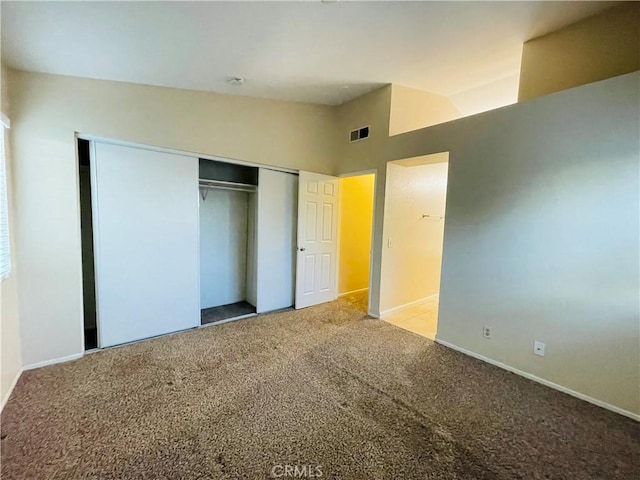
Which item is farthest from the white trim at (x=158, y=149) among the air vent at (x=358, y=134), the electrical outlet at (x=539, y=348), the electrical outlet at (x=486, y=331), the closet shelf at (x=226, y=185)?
the electrical outlet at (x=539, y=348)

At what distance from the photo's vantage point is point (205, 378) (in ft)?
8.03

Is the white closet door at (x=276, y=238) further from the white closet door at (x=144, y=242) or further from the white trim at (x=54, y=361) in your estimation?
the white trim at (x=54, y=361)

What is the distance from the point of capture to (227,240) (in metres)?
4.27

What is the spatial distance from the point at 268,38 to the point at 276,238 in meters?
2.45

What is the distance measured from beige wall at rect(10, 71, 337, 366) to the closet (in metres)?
0.19

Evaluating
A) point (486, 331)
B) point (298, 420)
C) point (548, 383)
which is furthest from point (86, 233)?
point (548, 383)

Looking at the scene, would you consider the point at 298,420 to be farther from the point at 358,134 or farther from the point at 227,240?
the point at 358,134

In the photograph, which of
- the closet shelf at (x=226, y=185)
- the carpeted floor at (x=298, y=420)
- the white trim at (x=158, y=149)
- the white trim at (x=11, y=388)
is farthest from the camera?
the closet shelf at (x=226, y=185)

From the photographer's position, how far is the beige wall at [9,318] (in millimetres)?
2104

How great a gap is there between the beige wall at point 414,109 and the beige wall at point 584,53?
1266 millimetres

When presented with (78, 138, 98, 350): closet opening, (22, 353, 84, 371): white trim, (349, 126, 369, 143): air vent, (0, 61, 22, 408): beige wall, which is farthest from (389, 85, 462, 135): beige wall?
(22, 353, 84, 371): white trim

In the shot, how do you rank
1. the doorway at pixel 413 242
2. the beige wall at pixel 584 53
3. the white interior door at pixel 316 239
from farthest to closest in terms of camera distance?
the white interior door at pixel 316 239, the doorway at pixel 413 242, the beige wall at pixel 584 53

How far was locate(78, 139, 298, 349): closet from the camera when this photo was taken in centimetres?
285

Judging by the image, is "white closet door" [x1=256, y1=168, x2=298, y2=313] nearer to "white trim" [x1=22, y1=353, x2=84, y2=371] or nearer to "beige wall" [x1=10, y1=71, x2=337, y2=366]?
"beige wall" [x1=10, y1=71, x2=337, y2=366]
